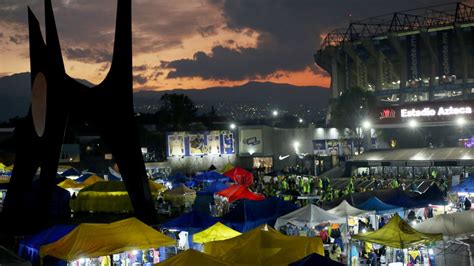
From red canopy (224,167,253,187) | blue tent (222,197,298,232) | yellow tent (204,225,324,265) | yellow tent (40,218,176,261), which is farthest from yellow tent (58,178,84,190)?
yellow tent (204,225,324,265)

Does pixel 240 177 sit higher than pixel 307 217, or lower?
higher

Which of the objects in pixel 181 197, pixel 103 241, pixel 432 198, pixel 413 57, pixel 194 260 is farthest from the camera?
pixel 413 57

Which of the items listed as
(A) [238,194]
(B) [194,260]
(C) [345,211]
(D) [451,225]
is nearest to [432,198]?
(C) [345,211]

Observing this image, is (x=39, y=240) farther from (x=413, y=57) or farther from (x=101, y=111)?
(x=413, y=57)

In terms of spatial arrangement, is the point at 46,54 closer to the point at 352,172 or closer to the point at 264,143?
the point at 352,172

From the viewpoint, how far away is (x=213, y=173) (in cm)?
3056

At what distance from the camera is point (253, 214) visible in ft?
48.8

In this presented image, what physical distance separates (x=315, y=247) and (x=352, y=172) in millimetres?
23495

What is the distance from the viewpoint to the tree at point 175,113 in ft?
238

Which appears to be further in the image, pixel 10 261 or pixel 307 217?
pixel 307 217

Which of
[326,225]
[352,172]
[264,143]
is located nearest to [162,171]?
[264,143]

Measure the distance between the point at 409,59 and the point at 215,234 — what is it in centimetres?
5002

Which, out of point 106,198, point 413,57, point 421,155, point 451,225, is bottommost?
point 106,198

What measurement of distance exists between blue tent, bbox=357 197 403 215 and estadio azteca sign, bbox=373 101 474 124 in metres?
20.7
